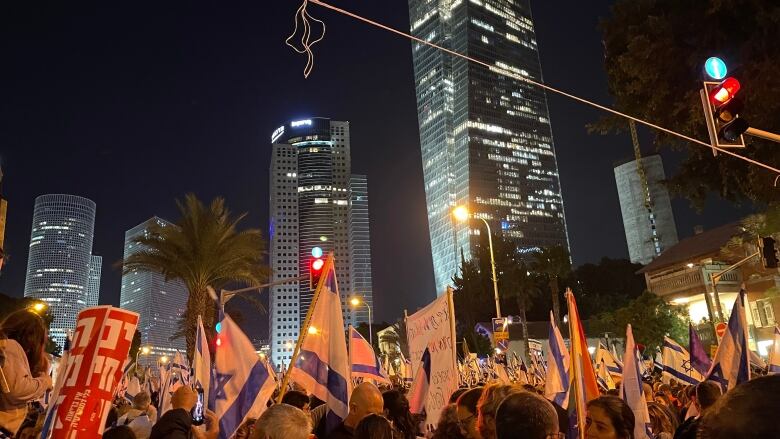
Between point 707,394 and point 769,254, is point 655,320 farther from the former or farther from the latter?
point 707,394

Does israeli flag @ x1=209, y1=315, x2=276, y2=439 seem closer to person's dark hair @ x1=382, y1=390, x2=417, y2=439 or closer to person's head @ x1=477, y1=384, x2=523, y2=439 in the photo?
person's dark hair @ x1=382, y1=390, x2=417, y2=439

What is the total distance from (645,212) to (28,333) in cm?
14267

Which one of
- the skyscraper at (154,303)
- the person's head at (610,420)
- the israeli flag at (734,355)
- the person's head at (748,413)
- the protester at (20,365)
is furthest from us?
the skyscraper at (154,303)

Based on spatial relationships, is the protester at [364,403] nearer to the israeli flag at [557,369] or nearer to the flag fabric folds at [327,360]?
the flag fabric folds at [327,360]

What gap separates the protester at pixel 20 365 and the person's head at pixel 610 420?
13.0ft

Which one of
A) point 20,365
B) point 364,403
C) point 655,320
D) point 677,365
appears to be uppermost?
point 655,320

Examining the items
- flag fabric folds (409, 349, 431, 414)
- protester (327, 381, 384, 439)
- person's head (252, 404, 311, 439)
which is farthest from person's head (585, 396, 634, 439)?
flag fabric folds (409, 349, 431, 414)

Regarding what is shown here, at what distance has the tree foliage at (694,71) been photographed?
12938 millimetres

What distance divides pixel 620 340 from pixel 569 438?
179 ft

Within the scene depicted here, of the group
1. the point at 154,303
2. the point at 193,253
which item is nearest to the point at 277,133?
the point at 154,303

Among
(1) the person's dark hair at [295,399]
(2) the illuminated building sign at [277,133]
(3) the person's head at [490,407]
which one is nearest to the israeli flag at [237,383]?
(1) the person's dark hair at [295,399]

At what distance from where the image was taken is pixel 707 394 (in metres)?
6.28

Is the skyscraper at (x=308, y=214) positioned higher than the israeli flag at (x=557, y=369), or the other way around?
the skyscraper at (x=308, y=214)

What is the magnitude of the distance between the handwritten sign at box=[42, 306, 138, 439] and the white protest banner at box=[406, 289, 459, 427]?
4.29m
